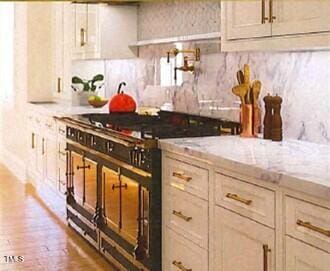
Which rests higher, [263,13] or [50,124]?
[263,13]

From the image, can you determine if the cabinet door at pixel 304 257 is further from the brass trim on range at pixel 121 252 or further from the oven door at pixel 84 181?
the oven door at pixel 84 181

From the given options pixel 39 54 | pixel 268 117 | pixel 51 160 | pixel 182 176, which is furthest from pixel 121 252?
pixel 39 54

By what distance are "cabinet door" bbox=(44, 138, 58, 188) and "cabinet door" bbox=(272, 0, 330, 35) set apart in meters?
3.10

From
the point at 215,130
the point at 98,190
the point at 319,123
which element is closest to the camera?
the point at 319,123

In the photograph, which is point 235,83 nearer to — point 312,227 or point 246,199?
point 246,199

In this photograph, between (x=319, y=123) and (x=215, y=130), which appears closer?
(x=319, y=123)

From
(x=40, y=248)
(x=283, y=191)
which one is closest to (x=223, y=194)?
(x=283, y=191)

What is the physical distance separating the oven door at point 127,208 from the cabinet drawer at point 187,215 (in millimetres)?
165

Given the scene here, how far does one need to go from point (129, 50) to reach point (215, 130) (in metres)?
1.94

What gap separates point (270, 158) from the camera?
2.22 meters

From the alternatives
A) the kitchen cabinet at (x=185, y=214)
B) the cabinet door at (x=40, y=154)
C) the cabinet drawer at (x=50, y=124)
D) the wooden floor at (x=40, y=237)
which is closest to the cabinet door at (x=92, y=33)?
the cabinet drawer at (x=50, y=124)

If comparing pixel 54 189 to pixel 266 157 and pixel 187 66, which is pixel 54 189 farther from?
pixel 266 157

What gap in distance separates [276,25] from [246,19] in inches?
10.5

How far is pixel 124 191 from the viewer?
3.22 m
